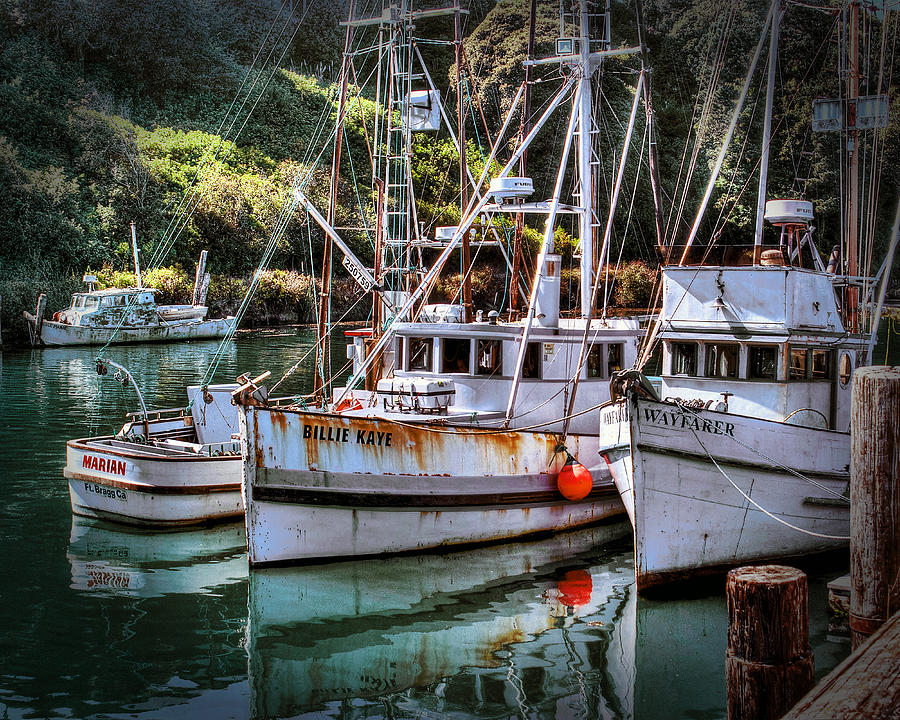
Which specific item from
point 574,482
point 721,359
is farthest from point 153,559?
point 721,359

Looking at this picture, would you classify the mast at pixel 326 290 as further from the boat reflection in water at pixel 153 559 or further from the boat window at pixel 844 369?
the boat window at pixel 844 369

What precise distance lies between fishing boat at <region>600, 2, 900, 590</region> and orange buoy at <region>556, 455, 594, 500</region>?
5.00 ft

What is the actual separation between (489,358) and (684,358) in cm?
323

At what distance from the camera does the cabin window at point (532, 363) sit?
15328 millimetres

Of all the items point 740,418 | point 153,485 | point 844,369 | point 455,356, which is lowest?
point 153,485

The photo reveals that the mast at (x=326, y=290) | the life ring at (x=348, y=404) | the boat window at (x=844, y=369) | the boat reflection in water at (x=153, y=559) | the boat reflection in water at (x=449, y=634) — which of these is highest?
the mast at (x=326, y=290)

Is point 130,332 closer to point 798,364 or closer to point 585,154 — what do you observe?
point 585,154

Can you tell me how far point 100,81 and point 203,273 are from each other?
19.7 metres

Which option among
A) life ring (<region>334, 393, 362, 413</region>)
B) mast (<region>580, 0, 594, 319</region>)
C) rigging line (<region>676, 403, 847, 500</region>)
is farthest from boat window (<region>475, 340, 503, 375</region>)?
rigging line (<region>676, 403, 847, 500</region>)

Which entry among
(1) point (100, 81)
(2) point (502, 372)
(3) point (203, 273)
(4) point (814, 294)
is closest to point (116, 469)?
(2) point (502, 372)

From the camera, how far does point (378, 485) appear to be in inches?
496

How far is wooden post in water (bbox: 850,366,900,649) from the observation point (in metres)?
6.36

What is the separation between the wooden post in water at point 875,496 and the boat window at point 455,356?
9.23 meters

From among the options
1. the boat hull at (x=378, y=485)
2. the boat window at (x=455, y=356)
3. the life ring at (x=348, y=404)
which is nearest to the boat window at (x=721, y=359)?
the boat hull at (x=378, y=485)
